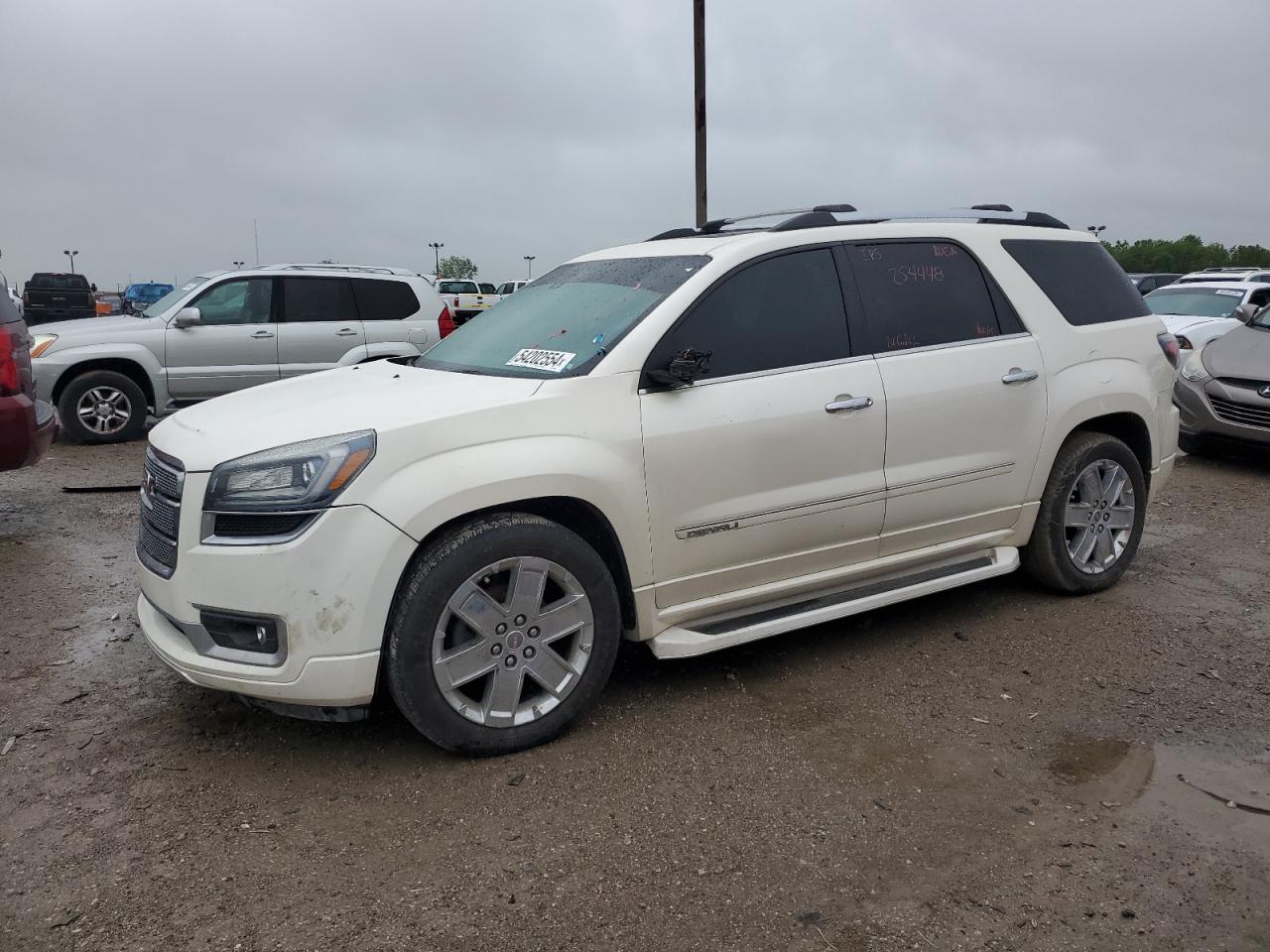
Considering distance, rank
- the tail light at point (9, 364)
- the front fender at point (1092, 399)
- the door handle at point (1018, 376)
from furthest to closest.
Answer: the tail light at point (9, 364) < the front fender at point (1092, 399) < the door handle at point (1018, 376)

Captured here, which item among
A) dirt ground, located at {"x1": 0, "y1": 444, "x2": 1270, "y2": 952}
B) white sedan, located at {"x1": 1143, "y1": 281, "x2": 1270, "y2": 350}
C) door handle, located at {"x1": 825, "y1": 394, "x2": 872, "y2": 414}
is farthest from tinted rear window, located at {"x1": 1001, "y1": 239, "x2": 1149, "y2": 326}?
white sedan, located at {"x1": 1143, "y1": 281, "x2": 1270, "y2": 350}

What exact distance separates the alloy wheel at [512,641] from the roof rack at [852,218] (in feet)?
6.11

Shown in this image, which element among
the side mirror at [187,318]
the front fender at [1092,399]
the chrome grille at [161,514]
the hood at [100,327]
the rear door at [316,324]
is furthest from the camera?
the rear door at [316,324]

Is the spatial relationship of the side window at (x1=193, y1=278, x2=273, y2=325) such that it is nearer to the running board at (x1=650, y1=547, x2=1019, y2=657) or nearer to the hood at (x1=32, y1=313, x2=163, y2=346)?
the hood at (x1=32, y1=313, x2=163, y2=346)

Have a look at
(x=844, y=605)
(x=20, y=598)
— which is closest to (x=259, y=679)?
(x=844, y=605)

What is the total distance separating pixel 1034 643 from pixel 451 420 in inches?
110

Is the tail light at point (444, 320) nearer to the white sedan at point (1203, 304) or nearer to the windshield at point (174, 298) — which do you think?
the windshield at point (174, 298)

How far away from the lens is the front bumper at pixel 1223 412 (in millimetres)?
8422

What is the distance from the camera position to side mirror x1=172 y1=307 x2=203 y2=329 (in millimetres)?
10547

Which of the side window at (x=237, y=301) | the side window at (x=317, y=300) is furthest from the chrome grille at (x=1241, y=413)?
the side window at (x=237, y=301)

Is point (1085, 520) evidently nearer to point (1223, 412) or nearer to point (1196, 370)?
point (1223, 412)

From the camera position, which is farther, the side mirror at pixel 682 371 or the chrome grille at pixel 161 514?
the side mirror at pixel 682 371

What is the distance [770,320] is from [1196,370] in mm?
6488

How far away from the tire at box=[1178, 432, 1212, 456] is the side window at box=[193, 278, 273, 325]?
8963 mm
